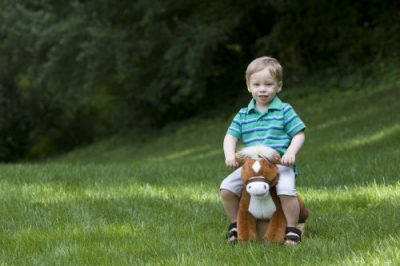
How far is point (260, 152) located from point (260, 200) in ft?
1.19

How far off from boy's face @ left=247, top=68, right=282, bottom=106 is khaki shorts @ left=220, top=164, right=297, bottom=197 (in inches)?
22.3

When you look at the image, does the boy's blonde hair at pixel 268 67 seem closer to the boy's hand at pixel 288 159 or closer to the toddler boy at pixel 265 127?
the toddler boy at pixel 265 127

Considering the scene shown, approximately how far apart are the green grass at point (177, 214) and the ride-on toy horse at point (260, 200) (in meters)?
0.22

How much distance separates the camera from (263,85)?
6.20 metres

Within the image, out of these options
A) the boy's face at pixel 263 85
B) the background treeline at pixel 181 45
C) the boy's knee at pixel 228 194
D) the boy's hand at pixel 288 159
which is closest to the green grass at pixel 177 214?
the boy's knee at pixel 228 194

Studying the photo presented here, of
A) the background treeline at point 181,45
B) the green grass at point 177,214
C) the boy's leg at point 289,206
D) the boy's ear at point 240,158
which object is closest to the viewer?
the green grass at point 177,214

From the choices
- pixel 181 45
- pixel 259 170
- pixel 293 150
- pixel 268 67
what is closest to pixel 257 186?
pixel 259 170

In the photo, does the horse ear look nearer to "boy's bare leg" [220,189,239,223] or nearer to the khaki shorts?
the khaki shorts

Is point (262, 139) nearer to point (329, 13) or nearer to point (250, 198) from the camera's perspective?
point (250, 198)

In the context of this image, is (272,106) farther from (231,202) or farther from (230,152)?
(231,202)

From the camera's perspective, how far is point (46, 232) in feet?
21.5

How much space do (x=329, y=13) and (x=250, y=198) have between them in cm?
2346

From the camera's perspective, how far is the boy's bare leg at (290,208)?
592 cm

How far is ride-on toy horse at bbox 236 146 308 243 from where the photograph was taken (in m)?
5.86
